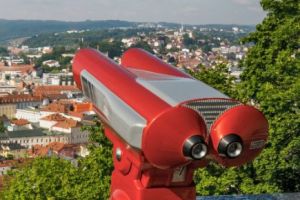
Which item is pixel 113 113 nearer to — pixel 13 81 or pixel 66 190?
pixel 66 190

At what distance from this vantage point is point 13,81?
163750mm

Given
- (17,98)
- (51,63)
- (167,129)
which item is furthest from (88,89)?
(51,63)

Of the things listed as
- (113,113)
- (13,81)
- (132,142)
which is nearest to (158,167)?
(132,142)

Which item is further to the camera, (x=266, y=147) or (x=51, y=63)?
(x=51, y=63)

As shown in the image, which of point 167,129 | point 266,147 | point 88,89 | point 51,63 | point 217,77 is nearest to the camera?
point 167,129

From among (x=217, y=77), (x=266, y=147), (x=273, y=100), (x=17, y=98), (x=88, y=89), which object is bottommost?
(x=17, y=98)

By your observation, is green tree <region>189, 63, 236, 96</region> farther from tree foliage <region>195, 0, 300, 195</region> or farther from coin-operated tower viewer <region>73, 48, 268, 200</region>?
coin-operated tower viewer <region>73, 48, 268, 200</region>

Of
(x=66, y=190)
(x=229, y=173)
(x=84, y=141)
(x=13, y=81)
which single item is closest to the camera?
(x=229, y=173)

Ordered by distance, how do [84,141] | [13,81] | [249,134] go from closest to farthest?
[249,134]
[84,141]
[13,81]

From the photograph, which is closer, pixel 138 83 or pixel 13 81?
pixel 138 83

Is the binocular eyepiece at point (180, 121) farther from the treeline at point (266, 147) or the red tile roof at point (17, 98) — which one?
the red tile roof at point (17, 98)

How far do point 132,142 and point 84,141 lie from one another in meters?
101

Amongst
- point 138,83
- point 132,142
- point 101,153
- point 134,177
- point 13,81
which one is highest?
point 138,83

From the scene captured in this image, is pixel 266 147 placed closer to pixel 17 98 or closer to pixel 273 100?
pixel 273 100
